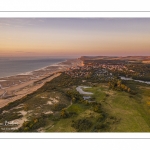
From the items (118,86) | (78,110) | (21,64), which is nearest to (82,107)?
(78,110)

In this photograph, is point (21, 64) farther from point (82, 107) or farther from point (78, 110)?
point (78, 110)

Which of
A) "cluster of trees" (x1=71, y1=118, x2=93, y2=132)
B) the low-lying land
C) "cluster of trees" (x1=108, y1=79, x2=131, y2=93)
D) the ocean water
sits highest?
the ocean water

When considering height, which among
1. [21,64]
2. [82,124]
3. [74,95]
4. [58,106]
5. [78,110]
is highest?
[21,64]

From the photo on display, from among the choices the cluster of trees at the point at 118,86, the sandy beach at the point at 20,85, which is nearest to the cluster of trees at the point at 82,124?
the cluster of trees at the point at 118,86

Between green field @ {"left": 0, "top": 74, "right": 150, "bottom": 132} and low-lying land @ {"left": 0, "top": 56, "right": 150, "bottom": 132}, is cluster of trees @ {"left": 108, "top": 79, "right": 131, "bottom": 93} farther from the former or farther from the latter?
green field @ {"left": 0, "top": 74, "right": 150, "bottom": 132}

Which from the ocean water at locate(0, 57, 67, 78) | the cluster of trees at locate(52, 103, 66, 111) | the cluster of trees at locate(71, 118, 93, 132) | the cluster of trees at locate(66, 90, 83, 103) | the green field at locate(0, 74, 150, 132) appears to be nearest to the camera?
the cluster of trees at locate(71, 118, 93, 132)

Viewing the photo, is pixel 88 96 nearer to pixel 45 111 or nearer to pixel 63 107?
pixel 63 107

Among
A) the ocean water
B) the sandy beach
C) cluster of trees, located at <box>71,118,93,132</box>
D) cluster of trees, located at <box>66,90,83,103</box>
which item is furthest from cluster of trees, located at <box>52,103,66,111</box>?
the ocean water

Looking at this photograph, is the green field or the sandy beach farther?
the sandy beach

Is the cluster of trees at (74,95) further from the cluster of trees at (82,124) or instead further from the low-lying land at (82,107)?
the cluster of trees at (82,124)
